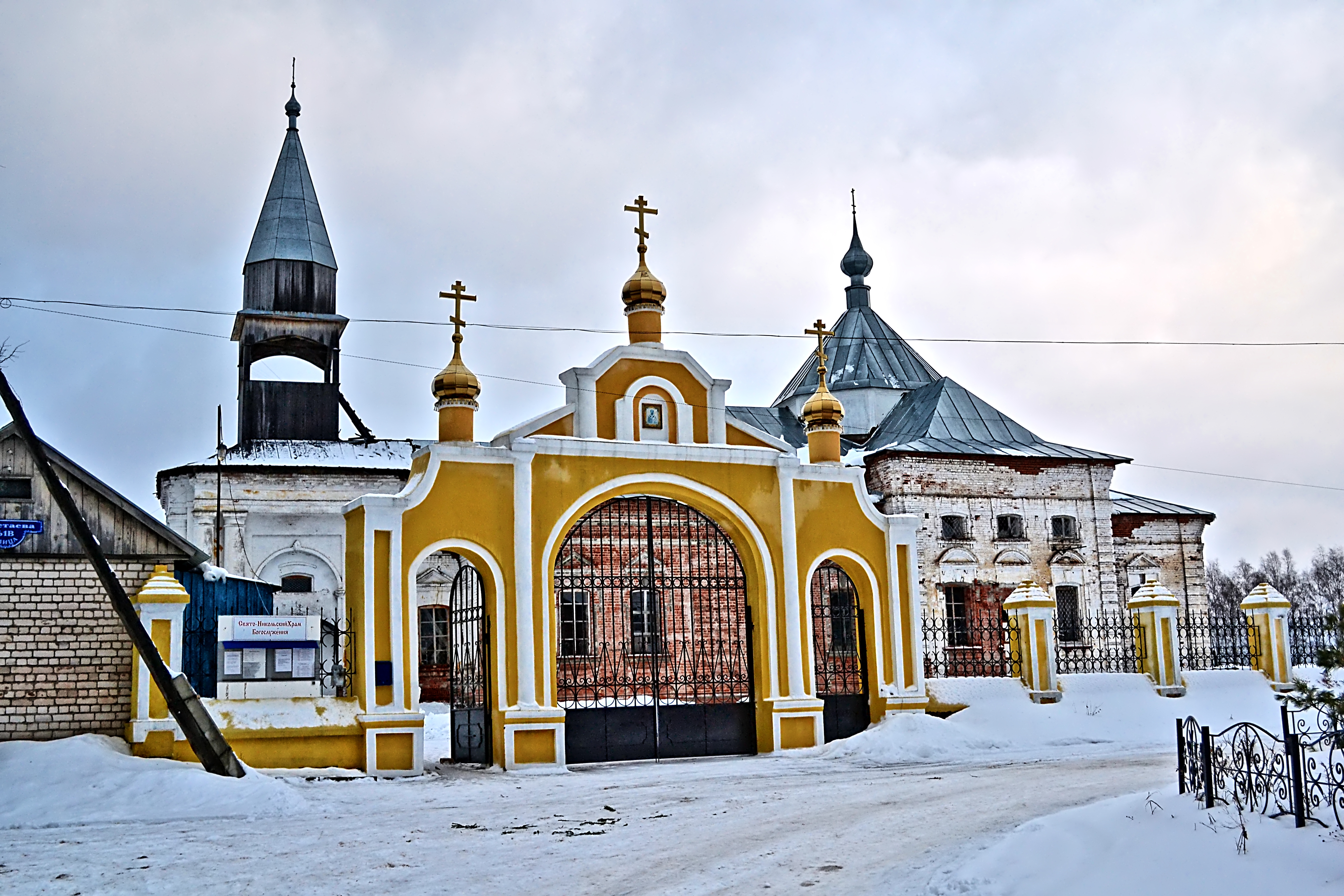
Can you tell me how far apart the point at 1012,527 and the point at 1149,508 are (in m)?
4.76

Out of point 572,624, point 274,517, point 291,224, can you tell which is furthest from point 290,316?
point 572,624

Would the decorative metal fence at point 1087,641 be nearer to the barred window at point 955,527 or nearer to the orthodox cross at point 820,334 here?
the barred window at point 955,527

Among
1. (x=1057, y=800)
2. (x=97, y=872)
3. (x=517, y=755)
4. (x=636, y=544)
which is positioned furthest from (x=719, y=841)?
(x=636, y=544)

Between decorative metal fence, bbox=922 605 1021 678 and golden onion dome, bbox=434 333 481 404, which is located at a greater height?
golden onion dome, bbox=434 333 481 404

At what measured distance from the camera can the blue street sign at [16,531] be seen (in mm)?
13602

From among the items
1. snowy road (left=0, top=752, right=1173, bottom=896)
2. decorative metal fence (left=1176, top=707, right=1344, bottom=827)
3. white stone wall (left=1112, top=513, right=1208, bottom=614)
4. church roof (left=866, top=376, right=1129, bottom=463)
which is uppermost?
church roof (left=866, top=376, right=1129, bottom=463)

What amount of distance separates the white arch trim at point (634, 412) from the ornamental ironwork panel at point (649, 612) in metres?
0.83

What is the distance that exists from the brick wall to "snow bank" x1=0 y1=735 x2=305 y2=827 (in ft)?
4.29

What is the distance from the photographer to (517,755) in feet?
47.9

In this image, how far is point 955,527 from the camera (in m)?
27.8

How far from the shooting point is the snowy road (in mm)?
7707

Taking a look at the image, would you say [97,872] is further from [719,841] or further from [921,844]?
[921,844]

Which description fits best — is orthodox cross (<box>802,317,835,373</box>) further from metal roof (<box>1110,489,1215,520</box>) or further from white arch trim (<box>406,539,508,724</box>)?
metal roof (<box>1110,489,1215,520</box>)

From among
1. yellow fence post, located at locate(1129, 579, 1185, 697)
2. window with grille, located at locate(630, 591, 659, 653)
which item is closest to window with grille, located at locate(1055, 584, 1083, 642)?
yellow fence post, located at locate(1129, 579, 1185, 697)
